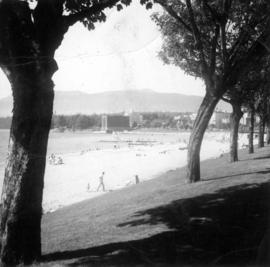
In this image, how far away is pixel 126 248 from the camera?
20.8ft

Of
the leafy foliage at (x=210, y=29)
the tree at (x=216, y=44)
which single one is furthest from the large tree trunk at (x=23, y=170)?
the tree at (x=216, y=44)

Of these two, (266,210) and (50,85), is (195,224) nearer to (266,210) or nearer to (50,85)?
(266,210)

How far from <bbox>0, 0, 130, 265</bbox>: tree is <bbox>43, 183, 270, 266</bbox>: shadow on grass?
71 cm

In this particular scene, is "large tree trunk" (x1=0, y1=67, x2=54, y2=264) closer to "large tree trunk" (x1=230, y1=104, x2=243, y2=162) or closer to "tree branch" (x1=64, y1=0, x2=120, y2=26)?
"tree branch" (x1=64, y1=0, x2=120, y2=26)

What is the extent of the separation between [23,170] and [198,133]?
7.76 meters

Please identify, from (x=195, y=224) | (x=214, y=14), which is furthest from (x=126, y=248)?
(x=214, y=14)

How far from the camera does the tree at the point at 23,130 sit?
5.89m

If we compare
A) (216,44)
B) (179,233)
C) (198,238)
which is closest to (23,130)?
(179,233)

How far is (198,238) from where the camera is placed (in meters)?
6.47

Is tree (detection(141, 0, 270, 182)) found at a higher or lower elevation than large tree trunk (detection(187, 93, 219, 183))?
higher

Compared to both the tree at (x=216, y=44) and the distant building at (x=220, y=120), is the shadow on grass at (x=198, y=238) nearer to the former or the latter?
the tree at (x=216, y=44)

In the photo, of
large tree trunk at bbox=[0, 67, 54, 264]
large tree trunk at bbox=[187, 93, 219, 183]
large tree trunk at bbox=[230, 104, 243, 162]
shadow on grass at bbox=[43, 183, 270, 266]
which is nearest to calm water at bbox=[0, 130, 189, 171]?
large tree trunk at bbox=[230, 104, 243, 162]

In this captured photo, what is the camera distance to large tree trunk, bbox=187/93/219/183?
1244 cm

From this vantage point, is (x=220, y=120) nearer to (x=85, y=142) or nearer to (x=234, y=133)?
(x=85, y=142)
